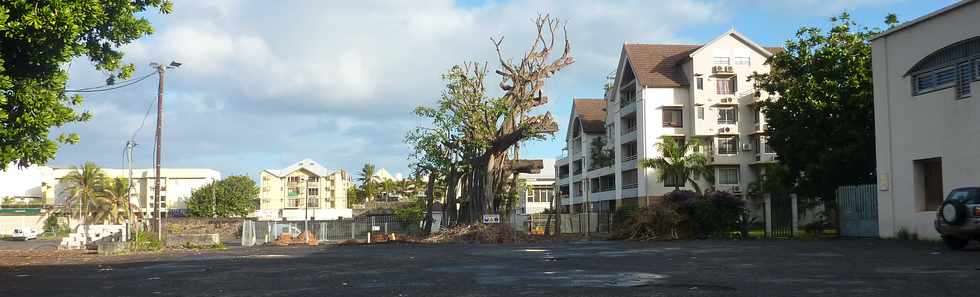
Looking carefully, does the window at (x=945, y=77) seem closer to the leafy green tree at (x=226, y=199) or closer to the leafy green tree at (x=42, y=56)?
the leafy green tree at (x=42, y=56)

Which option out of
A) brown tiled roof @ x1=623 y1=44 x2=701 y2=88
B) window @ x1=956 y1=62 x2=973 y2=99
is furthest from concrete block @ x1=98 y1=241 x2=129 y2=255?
brown tiled roof @ x1=623 y1=44 x2=701 y2=88

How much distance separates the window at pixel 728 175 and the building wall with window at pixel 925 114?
38.6 m

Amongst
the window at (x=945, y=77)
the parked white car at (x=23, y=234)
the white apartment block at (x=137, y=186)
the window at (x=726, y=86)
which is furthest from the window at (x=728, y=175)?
the white apartment block at (x=137, y=186)

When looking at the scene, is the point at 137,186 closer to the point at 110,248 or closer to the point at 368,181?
the point at 368,181

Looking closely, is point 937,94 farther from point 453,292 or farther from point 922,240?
point 453,292

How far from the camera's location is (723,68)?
2532 inches

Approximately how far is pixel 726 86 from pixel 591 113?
832 inches

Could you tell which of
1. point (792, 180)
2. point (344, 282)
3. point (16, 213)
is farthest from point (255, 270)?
point (16, 213)

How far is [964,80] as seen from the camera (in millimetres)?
23312

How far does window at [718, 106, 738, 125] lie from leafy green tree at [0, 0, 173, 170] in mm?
53157

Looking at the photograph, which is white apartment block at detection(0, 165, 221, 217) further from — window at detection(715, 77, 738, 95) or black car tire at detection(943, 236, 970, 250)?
black car tire at detection(943, 236, 970, 250)

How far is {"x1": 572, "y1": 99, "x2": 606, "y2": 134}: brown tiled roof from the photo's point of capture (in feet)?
271

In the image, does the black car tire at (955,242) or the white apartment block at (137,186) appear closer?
the black car tire at (955,242)

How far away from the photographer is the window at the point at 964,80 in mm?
23062
